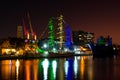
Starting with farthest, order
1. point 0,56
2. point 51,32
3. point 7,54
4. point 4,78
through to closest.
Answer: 1. point 51,32
2. point 7,54
3. point 0,56
4. point 4,78

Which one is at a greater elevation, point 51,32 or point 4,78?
point 51,32

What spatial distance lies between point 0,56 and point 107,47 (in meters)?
93.6

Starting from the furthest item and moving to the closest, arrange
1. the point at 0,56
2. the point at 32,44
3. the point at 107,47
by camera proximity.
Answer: the point at 107,47
the point at 32,44
the point at 0,56

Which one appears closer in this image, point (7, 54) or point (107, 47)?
point (7, 54)

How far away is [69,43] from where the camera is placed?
13400 centimetres

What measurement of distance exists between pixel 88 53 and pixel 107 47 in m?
21.5

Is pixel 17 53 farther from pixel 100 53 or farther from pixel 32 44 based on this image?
pixel 100 53

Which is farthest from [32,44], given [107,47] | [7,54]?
[107,47]

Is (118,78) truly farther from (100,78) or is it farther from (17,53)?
(17,53)

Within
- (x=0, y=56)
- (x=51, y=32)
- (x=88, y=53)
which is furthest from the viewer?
(x=88, y=53)

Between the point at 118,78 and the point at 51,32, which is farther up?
the point at 51,32

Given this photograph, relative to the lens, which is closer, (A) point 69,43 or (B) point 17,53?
(B) point 17,53

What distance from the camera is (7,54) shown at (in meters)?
107

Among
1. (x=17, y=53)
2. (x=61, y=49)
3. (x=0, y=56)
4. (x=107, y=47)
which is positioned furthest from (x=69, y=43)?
(x=107, y=47)
